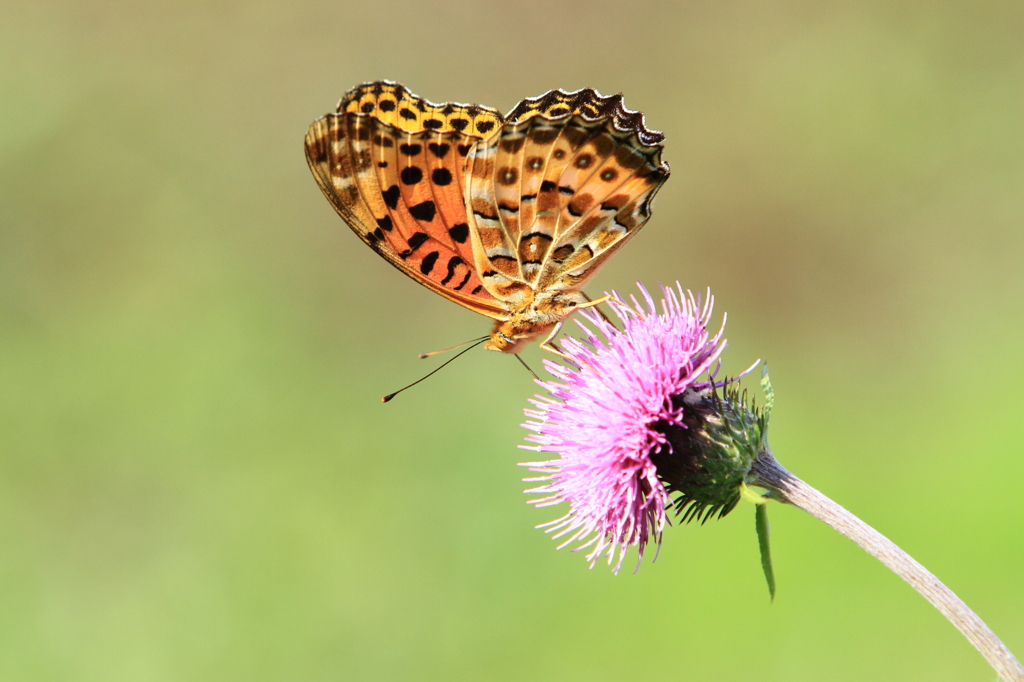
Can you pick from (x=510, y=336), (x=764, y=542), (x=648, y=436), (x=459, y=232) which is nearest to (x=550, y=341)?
(x=510, y=336)

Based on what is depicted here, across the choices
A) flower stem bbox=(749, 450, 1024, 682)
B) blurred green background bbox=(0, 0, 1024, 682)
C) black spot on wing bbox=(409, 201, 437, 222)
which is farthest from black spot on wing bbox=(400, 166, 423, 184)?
blurred green background bbox=(0, 0, 1024, 682)

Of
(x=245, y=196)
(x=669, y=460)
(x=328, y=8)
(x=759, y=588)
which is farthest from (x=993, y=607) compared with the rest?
(x=328, y=8)

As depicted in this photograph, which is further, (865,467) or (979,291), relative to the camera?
(979,291)

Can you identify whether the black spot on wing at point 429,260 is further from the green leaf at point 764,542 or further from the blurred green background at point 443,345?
the blurred green background at point 443,345

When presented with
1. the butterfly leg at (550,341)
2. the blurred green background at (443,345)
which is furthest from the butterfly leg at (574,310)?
the blurred green background at (443,345)

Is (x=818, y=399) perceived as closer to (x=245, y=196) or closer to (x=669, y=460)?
(x=669, y=460)

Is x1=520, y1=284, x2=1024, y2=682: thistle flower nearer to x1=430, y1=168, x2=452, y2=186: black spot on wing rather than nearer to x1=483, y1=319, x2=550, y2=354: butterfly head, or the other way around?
x1=483, y1=319, x2=550, y2=354: butterfly head
